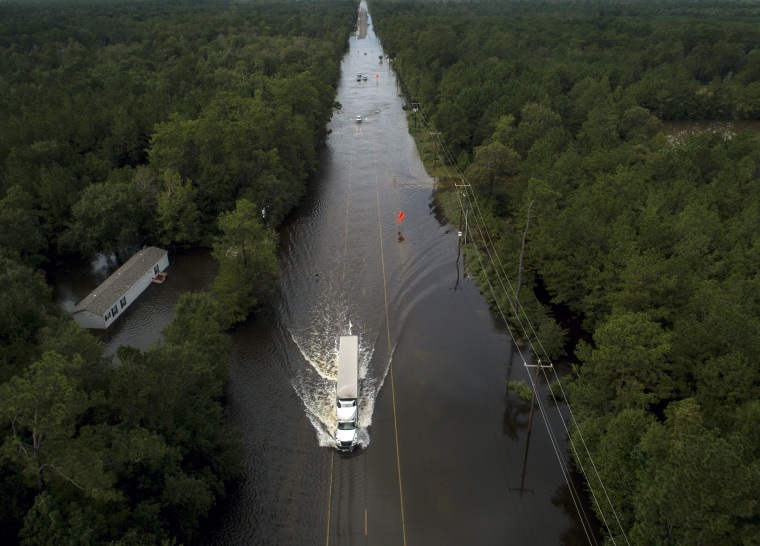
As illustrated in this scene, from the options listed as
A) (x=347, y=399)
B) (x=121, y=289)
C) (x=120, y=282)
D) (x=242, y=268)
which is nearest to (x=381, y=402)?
(x=347, y=399)

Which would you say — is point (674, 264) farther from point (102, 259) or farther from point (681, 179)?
point (102, 259)

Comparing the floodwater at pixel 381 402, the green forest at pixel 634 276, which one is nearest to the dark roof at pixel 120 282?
the floodwater at pixel 381 402

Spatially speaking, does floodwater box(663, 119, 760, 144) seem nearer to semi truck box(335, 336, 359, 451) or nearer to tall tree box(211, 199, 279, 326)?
tall tree box(211, 199, 279, 326)

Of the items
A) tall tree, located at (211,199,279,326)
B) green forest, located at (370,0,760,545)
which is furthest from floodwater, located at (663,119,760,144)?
tall tree, located at (211,199,279,326)

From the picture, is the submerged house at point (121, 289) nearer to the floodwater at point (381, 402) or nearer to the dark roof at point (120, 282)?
the dark roof at point (120, 282)

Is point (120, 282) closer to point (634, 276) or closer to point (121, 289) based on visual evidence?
point (121, 289)

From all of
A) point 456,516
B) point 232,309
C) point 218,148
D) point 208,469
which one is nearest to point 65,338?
point 208,469

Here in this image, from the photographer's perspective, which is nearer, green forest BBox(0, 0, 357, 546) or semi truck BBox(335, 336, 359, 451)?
green forest BBox(0, 0, 357, 546)
